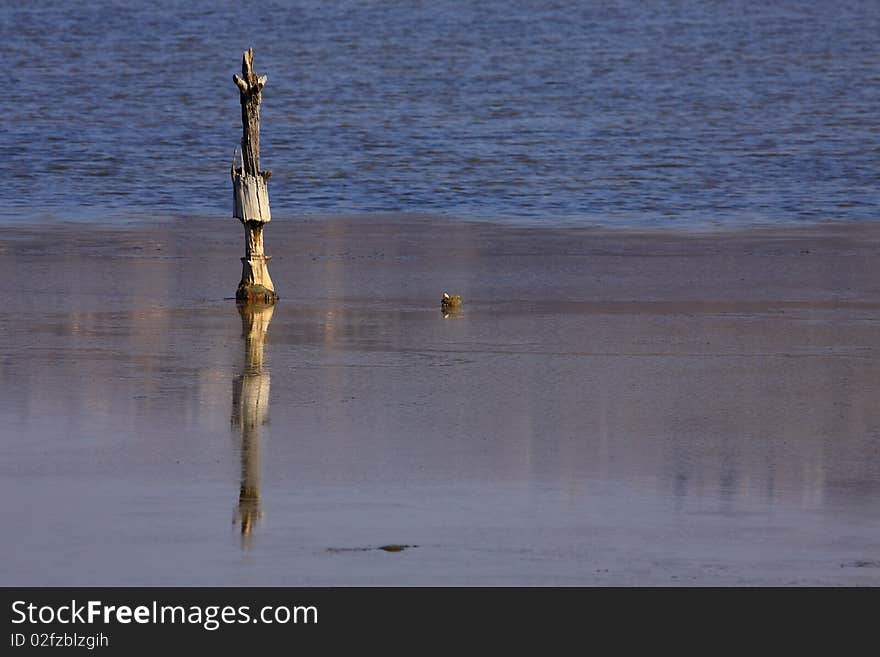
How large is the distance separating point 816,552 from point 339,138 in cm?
3322

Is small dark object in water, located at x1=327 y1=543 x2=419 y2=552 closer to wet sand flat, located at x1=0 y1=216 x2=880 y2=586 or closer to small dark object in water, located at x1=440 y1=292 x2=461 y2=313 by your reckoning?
wet sand flat, located at x1=0 y1=216 x2=880 y2=586

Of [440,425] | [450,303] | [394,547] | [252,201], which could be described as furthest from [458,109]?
[394,547]

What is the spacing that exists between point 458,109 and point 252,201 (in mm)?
29413

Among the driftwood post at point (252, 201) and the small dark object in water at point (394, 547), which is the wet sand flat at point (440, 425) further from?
the driftwood post at point (252, 201)

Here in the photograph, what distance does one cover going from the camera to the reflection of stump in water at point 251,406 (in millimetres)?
10141

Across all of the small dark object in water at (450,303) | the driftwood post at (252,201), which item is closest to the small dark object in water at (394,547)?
the small dark object in water at (450,303)

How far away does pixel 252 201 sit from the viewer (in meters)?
18.5

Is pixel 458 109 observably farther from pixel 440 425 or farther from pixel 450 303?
pixel 440 425

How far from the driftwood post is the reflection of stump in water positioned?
0.38m

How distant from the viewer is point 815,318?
1736 centimetres

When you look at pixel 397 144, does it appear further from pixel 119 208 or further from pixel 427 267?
pixel 427 267

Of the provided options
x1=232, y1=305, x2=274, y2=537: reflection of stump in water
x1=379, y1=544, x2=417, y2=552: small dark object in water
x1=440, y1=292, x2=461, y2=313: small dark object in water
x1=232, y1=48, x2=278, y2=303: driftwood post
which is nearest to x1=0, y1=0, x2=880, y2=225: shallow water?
x1=232, y1=48, x2=278, y2=303: driftwood post

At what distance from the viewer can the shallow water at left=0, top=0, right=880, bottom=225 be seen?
104ft

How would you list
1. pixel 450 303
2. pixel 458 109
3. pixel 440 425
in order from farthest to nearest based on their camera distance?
1. pixel 458 109
2. pixel 450 303
3. pixel 440 425
